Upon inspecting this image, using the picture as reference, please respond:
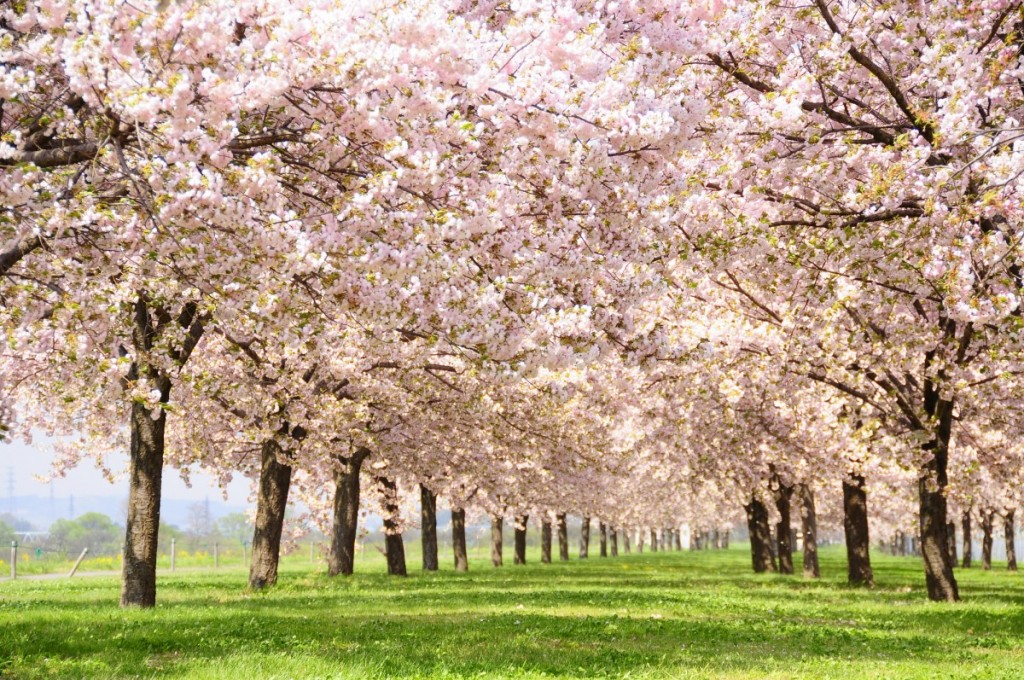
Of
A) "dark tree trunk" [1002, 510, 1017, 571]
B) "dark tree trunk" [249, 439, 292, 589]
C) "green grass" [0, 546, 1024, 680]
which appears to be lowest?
"dark tree trunk" [1002, 510, 1017, 571]

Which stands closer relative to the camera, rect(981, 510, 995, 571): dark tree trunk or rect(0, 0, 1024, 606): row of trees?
rect(0, 0, 1024, 606): row of trees

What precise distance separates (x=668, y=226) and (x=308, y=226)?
184 inches

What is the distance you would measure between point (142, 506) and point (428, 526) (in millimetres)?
29116

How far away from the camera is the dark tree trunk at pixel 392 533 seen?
39.2m

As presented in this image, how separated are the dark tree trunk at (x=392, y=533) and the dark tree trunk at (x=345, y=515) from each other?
4.33 meters

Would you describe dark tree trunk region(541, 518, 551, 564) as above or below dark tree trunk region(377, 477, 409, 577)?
below

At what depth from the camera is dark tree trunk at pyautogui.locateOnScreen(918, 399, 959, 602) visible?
74.0 ft

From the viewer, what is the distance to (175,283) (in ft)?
35.8

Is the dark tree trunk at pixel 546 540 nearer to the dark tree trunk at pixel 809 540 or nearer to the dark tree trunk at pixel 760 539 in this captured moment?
the dark tree trunk at pixel 760 539

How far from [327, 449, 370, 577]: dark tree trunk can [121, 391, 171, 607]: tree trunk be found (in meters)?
15.1

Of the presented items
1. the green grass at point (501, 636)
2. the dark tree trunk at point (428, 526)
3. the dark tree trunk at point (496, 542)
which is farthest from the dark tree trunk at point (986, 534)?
the green grass at point (501, 636)

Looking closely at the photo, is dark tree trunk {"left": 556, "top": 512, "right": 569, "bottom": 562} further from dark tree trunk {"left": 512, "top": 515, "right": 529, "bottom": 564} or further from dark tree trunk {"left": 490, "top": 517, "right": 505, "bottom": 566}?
dark tree trunk {"left": 490, "top": 517, "right": 505, "bottom": 566}

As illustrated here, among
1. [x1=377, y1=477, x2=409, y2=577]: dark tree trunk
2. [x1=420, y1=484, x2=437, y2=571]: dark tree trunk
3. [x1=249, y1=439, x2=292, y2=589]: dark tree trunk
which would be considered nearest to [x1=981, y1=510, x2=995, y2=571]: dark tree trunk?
[x1=420, y1=484, x2=437, y2=571]: dark tree trunk

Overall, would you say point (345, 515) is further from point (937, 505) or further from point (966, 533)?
point (966, 533)
